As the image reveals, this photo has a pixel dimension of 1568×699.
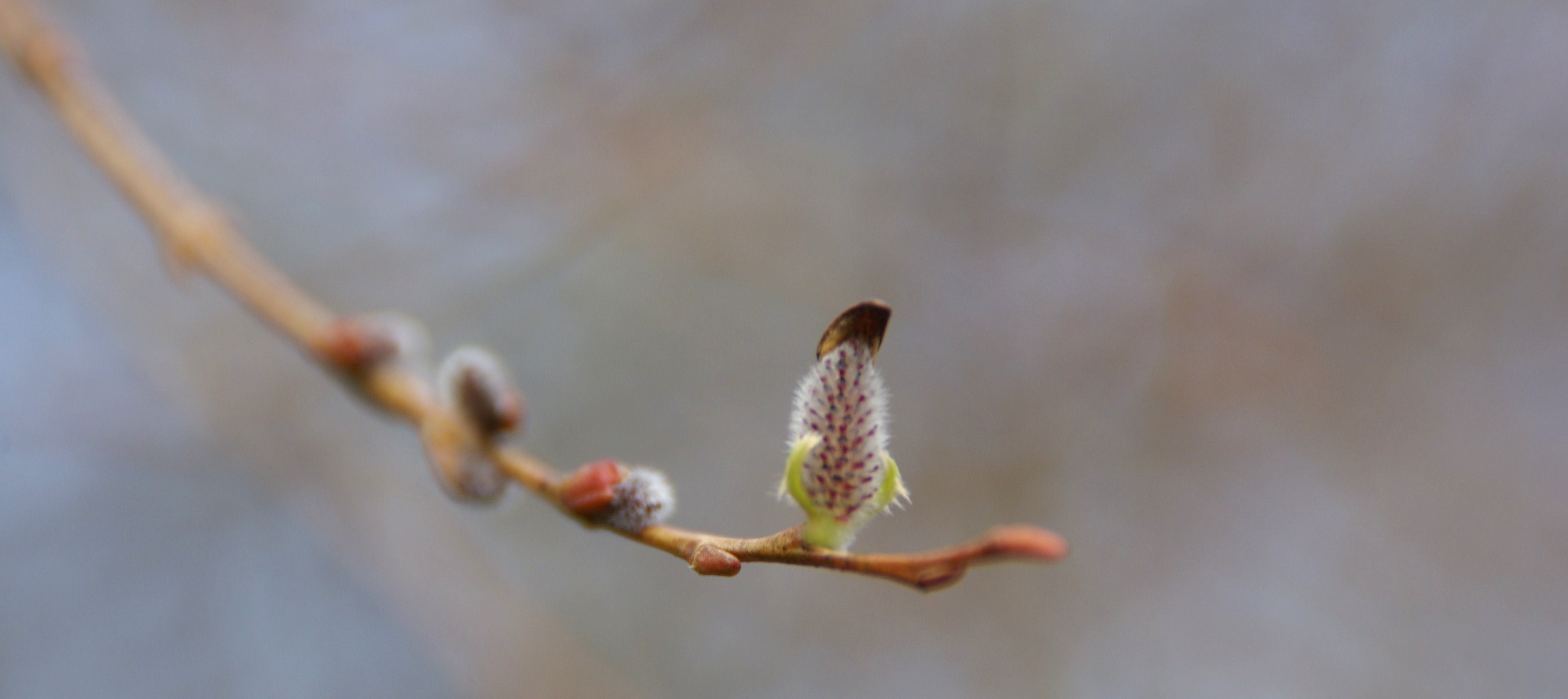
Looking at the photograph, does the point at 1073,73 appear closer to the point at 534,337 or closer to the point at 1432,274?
the point at 1432,274

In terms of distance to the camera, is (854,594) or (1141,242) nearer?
(1141,242)

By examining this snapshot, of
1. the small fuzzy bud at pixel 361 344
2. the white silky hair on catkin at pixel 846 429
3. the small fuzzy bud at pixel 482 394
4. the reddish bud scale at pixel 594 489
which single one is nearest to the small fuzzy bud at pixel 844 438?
the white silky hair on catkin at pixel 846 429

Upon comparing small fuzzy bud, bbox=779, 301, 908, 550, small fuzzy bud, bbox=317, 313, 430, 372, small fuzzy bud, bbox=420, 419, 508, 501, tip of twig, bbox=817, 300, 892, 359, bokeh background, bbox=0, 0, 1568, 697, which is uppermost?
bokeh background, bbox=0, 0, 1568, 697

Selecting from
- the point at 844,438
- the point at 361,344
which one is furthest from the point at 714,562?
the point at 361,344

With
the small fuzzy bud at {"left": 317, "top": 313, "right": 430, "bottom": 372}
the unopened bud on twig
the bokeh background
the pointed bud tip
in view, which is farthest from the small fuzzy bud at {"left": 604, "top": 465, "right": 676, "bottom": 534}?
the bokeh background

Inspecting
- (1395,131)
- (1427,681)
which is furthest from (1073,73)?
(1427,681)

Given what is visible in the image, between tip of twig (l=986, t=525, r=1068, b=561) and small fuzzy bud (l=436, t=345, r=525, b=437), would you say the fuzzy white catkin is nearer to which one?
small fuzzy bud (l=436, t=345, r=525, b=437)
